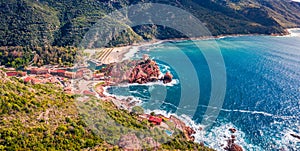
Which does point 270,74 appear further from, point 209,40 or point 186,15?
point 186,15

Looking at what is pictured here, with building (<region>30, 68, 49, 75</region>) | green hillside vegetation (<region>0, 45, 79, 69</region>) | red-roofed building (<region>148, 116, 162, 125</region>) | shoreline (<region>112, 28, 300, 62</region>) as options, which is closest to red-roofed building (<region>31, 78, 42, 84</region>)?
building (<region>30, 68, 49, 75</region>)

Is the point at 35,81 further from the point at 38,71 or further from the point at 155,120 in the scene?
the point at 155,120

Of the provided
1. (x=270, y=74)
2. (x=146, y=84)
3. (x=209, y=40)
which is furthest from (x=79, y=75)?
(x=209, y=40)

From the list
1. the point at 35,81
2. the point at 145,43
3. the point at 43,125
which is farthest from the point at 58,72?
the point at 145,43

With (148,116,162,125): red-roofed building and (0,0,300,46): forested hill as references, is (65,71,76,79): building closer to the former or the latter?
(0,0,300,46): forested hill

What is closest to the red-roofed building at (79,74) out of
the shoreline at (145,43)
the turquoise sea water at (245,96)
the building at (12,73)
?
the turquoise sea water at (245,96)
